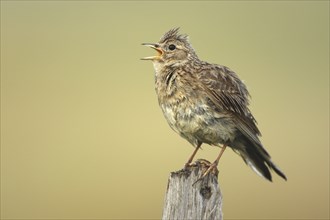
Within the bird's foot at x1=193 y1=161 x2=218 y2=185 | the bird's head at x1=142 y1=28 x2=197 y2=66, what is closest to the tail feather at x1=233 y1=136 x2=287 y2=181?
the bird's foot at x1=193 y1=161 x2=218 y2=185

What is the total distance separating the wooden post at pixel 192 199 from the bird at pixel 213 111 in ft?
4.70

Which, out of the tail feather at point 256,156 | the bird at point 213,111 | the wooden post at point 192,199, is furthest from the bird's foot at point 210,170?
the tail feather at point 256,156

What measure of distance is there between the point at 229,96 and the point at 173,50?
111cm

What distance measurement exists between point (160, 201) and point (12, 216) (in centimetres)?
225

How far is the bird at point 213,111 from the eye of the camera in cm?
693

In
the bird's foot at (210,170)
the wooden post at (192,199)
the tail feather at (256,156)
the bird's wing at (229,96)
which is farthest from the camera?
the bird's wing at (229,96)

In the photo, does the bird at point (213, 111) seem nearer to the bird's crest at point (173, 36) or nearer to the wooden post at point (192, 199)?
the bird's crest at point (173, 36)

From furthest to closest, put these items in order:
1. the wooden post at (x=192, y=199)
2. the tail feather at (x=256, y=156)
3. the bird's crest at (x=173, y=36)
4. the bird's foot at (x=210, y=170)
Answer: the bird's crest at (x=173, y=36) → the tail feather at (x=256, y=156) → the bird's foot at (x=210, y=170) → the wooden post at (x=192, y=199)

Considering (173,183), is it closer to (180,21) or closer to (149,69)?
(149,69)

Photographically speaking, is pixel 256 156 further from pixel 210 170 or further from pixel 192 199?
pixel 192 199

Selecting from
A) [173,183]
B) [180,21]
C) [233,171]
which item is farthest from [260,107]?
[173,183]

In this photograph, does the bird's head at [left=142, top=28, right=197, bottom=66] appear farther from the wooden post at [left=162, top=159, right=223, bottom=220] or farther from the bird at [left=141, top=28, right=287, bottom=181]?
the wooden post at [left=162, top=159, right=223, bottom=220]

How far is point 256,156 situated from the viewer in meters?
7.00

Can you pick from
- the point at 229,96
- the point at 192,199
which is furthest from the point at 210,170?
the point at 229,96
